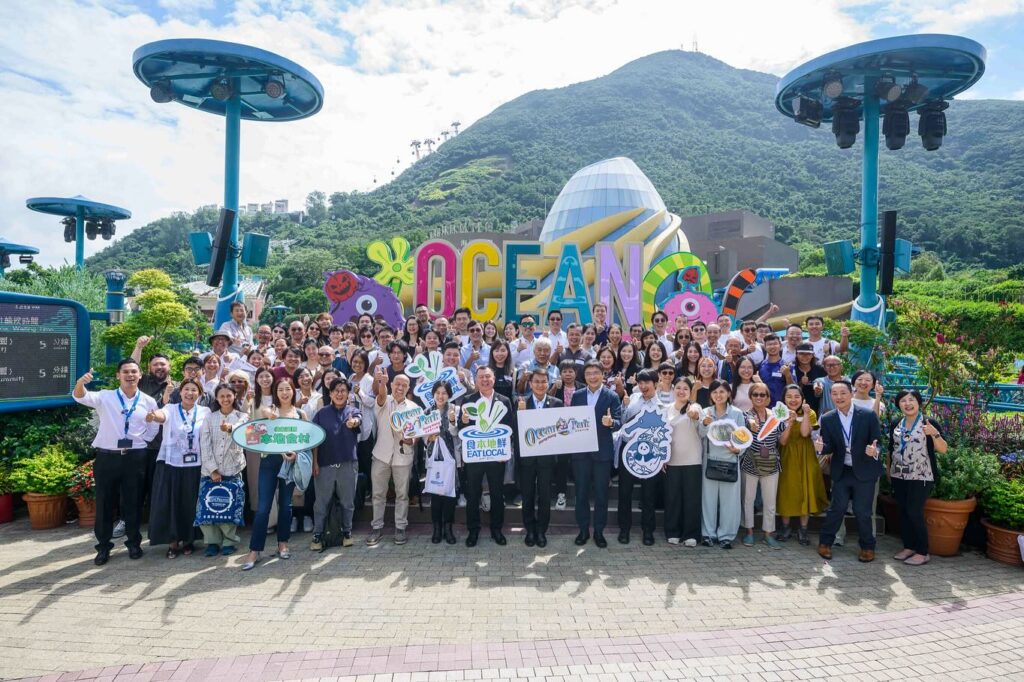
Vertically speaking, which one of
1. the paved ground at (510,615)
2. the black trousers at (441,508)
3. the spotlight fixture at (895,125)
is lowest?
the paved ground at (510,615)

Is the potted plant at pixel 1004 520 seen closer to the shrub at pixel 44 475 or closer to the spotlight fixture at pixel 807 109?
the spotlight fixture at pixel 807 109

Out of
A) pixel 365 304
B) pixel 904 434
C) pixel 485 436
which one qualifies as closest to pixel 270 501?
pixel 485 436

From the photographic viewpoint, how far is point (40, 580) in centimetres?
578

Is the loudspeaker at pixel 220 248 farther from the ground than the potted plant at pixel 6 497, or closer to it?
farther from the ground

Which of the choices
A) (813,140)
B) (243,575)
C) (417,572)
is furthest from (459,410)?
(813,140)

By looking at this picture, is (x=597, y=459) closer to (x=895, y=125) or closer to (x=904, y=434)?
(x=904, y=434)

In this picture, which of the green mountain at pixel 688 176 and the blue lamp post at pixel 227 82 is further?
the green mountain at pixel 688 176

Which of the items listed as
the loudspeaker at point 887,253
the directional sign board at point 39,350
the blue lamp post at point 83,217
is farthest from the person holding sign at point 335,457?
the blue lamp post at point 83,217

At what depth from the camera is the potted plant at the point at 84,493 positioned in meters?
7.35

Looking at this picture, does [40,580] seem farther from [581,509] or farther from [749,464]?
[749,464]

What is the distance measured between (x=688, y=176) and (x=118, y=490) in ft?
355

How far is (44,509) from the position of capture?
7.29m

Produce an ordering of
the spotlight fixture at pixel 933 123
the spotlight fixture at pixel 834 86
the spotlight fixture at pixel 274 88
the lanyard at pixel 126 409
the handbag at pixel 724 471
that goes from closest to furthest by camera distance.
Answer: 1. the lanyard at pixel 126 409
2. the handbag at pixel 724 471
3. the spotlight fixture at pixel 834 86
4. the spotlight fixture at pixel 933 123
5. the spotlight fixture at pixel 274 88

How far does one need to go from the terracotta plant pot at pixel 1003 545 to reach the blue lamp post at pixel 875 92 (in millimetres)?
5920
